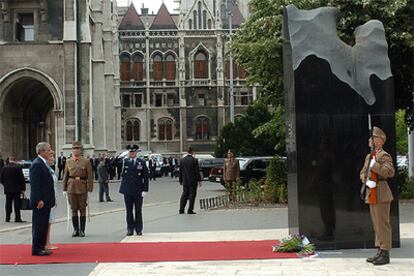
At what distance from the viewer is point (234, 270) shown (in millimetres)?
8500

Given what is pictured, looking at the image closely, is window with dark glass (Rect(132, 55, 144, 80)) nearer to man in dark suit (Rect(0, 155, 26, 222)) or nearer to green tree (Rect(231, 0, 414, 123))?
green tree (Rect(231, 0, 414, 123))

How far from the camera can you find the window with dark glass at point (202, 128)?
77.6 metres

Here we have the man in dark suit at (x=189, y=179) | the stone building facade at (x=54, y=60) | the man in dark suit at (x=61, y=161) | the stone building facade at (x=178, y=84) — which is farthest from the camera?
the stone building facade at (x=178, y=84)

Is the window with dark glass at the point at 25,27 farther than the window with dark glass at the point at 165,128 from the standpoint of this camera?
No

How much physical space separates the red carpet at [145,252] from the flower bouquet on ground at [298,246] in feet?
0.54

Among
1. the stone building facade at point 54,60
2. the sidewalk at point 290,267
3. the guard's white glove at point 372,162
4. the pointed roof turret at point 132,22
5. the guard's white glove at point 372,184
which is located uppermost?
the pointed roof turret at point 132,22

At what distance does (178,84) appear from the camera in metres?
77.9

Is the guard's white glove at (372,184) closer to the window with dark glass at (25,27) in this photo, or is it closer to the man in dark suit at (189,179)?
the man in dark suit at (189,179)

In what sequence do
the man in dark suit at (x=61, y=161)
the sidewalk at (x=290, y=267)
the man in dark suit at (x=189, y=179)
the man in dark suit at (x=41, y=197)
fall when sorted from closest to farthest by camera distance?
the sidewalk at (x=290, y=267) → the man in dark suit at (x=41, y=197) → the man in dark suit at (x=189, y=179) → the man in dark suit at (x=61, y=161)

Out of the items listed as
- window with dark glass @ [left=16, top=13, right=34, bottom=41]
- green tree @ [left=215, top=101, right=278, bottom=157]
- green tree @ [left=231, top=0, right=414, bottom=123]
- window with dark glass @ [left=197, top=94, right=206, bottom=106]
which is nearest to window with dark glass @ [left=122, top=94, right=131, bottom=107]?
window with dark glass @ [left=197, top=94, right=206, bottom=106]

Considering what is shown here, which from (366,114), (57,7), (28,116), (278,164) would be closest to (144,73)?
(28,116)

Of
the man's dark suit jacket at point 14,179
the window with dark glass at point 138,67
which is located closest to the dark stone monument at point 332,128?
the man's dark suit jacket at point 14,179

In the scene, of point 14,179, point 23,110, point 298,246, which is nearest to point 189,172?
point 14,179

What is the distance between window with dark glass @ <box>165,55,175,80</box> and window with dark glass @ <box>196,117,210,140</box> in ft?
20.6
